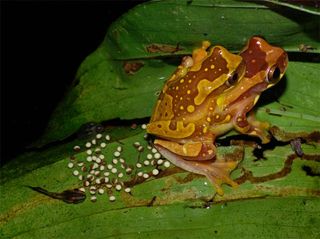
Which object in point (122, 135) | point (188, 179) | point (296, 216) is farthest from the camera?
point (122, 135)

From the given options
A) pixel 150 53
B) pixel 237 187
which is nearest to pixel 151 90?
pixel 150 53

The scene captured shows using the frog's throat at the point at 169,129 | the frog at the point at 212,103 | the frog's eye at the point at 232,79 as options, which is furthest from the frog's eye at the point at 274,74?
the frog's throat at the point at 169,129

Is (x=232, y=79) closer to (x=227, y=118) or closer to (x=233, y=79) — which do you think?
(x=233, y=79)

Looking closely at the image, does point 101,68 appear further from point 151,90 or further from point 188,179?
point 188,179

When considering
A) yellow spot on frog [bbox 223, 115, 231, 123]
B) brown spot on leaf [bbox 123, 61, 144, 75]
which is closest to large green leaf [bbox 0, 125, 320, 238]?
yellow spot on frog [bbox 223, 115, 231, 123]

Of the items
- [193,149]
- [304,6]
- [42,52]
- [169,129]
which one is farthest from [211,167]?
[42,52]

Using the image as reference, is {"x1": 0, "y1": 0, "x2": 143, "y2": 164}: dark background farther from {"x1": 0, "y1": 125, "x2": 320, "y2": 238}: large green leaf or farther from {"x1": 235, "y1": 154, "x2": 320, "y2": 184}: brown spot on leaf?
{"x1": 235, "y1": 154, "x2": 320, "y2": 184}: brown spot on leaf

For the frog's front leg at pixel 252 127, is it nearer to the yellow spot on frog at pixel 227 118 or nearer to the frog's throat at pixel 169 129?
the yellow spot on frog at pixel 227 118
